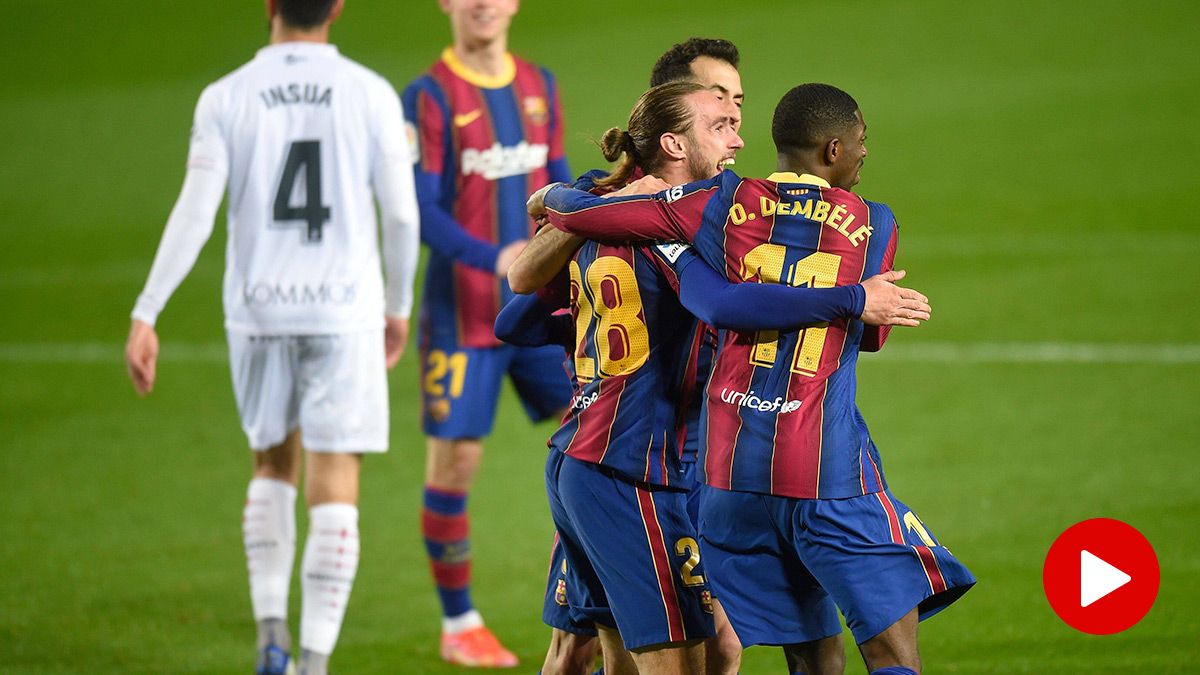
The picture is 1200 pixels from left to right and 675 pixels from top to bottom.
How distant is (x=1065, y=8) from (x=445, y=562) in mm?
19463

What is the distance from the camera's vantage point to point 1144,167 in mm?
17828

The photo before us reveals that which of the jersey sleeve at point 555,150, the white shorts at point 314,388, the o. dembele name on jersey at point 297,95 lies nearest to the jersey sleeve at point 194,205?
the o. dembele name on jersey at point 297,95

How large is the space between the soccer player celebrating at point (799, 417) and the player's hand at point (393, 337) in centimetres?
164

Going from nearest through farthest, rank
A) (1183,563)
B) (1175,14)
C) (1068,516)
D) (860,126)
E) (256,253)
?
(860,126)
(256,253)
(1183,563)
(1068,516)
(1175,14)

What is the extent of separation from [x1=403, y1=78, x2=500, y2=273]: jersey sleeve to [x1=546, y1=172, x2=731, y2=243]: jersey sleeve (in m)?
2.17

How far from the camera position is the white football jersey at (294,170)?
17.5 ft

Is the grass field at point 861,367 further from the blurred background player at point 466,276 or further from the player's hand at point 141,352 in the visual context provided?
the player's hand at point 141,352

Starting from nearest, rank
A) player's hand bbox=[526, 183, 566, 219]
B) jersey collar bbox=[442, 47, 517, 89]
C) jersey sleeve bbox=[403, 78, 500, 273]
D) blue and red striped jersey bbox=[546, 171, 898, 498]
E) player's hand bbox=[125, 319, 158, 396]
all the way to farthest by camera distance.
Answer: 1. blue and red striped jersey bbox=[546, 171, 898, 498]
2. player's hand bbox=[526, 183, 566, 219]
3. player's hand bbox=[125, 319, 158, 396]
4. jersey sleeve bbox=[403, 78, 500, 273]
5. jersey collar bbox=[442, 47, 517, 89]

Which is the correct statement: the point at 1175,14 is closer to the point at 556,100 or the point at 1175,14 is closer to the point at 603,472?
the point at 556,100

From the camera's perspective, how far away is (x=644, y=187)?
13.6 ft

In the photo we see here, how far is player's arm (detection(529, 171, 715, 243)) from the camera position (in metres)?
4.03

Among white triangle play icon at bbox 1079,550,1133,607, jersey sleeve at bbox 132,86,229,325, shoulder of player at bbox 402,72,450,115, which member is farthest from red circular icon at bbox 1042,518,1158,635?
jersey sleeve at bbox 132,86,229,325

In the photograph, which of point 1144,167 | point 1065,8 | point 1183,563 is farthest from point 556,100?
point 1065,8

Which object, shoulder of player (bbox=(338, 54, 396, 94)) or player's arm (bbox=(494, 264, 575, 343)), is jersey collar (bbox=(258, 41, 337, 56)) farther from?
player's arm (bbox=(494, 264, 575, 343))
